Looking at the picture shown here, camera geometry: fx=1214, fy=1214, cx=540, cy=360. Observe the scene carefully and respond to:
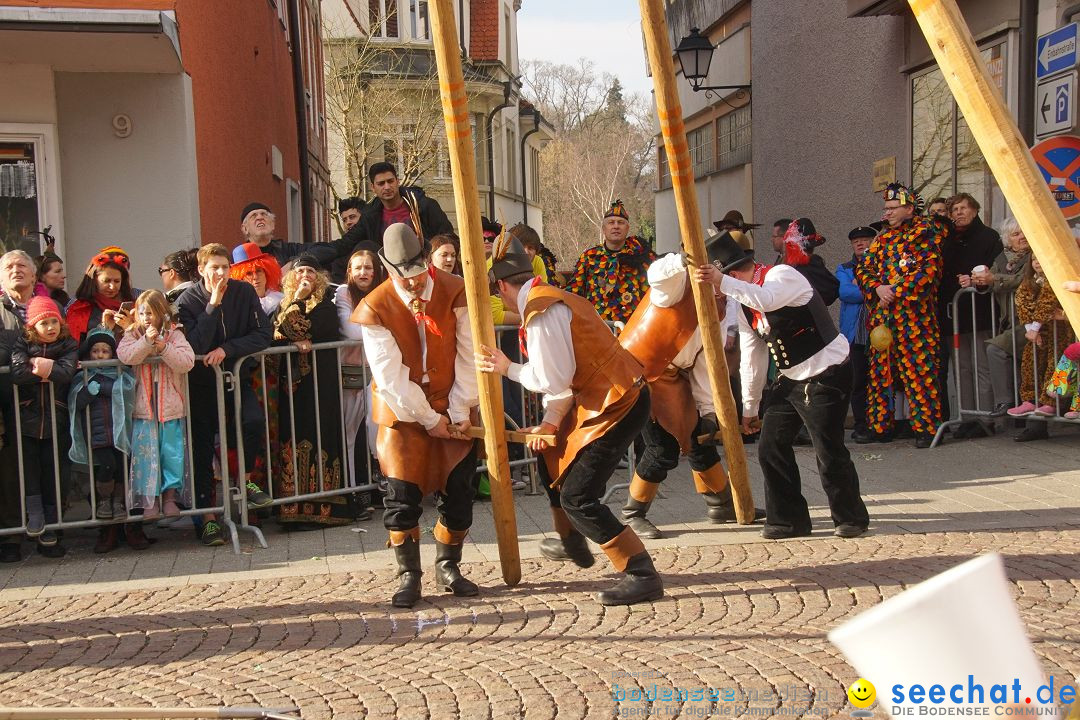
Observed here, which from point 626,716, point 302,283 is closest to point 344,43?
point 302,283

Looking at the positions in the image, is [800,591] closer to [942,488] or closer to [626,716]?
[626,716]

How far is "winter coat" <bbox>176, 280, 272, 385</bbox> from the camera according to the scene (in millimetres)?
7473

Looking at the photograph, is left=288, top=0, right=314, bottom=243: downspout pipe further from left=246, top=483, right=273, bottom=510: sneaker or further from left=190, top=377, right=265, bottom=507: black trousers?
left=246, top=483, right=273, bottom=510: sneaker

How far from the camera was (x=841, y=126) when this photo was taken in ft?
52.2

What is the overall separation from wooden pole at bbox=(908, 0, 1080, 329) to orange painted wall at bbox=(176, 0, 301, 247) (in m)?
8.70

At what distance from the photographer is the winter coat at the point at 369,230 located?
366 inches

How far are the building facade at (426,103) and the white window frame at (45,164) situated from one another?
14.7 m

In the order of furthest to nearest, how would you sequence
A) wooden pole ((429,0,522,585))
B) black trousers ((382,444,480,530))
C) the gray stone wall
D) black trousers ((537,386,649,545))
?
the gray stone wall, black trousers ((382,444,480,530)), black trousers ((537,386,649,545)), wooden pole ((429,0,522,585))

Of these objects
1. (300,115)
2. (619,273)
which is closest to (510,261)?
(619,273)

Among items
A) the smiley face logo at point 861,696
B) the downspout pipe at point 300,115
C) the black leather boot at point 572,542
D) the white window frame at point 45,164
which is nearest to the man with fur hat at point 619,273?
the black leather boot at point 572,542

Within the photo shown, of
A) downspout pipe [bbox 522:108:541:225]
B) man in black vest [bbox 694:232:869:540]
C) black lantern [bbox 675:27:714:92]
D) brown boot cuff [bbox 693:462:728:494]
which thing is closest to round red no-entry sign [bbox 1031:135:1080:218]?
man in black vest [bbox 694:232:869:540]

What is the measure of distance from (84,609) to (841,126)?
1246 centimetres

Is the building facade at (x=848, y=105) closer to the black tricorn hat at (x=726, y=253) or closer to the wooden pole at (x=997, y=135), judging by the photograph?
the black tricorn hat at (x=726, y=253)

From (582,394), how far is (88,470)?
3340mm
